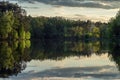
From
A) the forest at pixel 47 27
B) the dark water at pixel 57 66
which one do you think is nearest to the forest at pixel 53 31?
the forest at pixel 47 27

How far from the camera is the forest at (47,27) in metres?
85.4

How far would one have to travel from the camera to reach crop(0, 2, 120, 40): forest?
85438mm

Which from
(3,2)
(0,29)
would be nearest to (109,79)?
(0,29)

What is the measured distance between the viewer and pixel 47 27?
139875 millimetres

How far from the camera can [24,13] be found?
10031cm

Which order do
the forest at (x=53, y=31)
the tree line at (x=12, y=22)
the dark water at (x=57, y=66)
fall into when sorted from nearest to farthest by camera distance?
the dark water at (x=57, y=66), the tree line at (x=12, y=22), the forest at (x=53, y=31)

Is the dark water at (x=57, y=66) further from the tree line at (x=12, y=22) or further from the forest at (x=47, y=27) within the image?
the forest at (x=47, y=27)

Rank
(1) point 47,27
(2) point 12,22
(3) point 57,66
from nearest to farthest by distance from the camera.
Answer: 1. (3) point 57,66
2. (2) point 12,22
3. (1) point 47,27

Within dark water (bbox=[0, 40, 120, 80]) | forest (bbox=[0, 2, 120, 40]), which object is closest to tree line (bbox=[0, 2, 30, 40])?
forest (bbox=[0, 2, 120, 40])

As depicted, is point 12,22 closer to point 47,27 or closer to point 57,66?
point 57,66

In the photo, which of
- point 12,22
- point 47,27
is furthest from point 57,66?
point 47,27

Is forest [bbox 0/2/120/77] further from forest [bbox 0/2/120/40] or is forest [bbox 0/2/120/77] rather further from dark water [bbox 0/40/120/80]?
dark water [bbox 0/40/120/80]

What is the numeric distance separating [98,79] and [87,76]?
1.61 meters

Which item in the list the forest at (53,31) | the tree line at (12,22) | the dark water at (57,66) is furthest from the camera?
the forest at (53,31)
